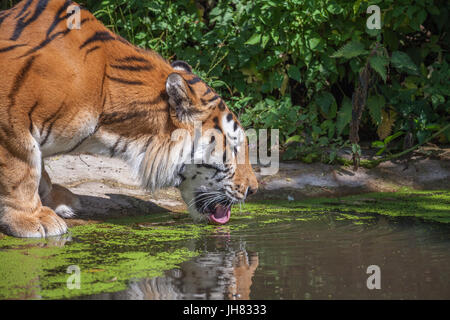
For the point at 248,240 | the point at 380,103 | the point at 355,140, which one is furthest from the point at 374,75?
the point at 248,240

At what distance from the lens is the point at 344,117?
20.4 ft

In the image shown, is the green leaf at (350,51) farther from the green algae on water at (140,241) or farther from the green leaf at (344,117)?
A: the green algae on water at (140,241)

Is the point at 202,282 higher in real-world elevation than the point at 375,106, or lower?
lower

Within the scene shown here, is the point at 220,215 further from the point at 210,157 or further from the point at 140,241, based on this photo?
the point at 140,241

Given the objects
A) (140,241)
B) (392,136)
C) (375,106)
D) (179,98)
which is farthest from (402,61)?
(140,241)

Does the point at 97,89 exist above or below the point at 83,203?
above

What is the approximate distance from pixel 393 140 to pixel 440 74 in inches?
31.6

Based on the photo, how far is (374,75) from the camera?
5.98 m

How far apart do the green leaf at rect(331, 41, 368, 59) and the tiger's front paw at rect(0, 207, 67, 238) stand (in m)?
2.94

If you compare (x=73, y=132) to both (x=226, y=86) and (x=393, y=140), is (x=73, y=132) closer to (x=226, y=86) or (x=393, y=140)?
(x=226, y=86)

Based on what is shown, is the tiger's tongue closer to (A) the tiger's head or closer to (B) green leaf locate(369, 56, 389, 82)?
(A) the tiger's head

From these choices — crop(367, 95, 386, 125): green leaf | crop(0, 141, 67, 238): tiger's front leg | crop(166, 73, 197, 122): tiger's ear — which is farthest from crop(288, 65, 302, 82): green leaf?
crop(0, 141, 67, 238): tiger's front leg

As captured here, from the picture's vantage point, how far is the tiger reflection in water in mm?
2709

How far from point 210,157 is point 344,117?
2.18 m
